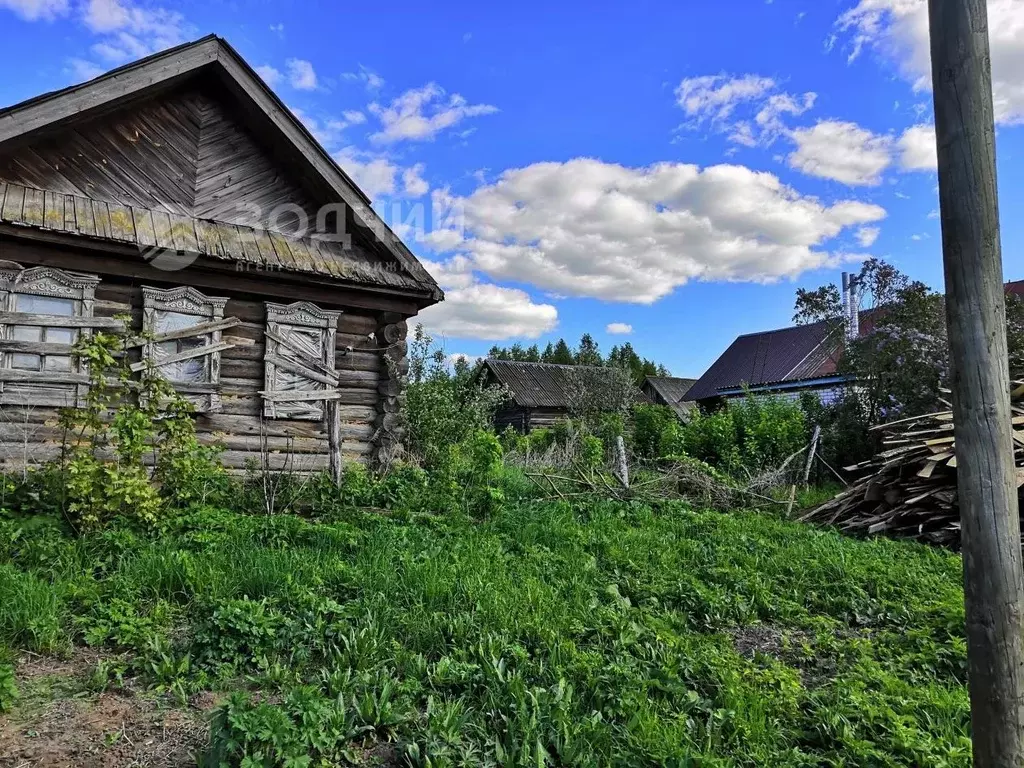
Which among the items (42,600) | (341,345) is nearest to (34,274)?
(341,345)

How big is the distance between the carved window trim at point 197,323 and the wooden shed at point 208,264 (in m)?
0.02

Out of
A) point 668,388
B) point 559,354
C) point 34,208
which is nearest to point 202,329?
point 34,208

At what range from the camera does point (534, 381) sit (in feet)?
128

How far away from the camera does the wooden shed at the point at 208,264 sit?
755 centimetres

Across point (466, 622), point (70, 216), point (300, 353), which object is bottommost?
point (466, 622)

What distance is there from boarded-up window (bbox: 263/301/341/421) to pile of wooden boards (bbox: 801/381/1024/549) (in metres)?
7.19

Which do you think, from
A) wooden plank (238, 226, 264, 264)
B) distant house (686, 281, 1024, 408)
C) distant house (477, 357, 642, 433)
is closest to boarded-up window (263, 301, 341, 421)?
wooden plank (238, 226, 264, 264)

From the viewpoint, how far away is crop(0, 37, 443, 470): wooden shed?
7551 millimetres

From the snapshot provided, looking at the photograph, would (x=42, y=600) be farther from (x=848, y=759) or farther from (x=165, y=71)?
(x=165, y=71)

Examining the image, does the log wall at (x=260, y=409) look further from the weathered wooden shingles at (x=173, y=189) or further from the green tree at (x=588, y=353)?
the green tree at (x=588, y=353)

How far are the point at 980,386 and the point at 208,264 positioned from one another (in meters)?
8.31

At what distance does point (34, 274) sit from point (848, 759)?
906 cm

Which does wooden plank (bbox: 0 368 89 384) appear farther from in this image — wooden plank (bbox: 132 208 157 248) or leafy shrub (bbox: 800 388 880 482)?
leafy shrub (bbox: 800 388 880 482)

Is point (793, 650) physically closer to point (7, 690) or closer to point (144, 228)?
point (7, 690)
